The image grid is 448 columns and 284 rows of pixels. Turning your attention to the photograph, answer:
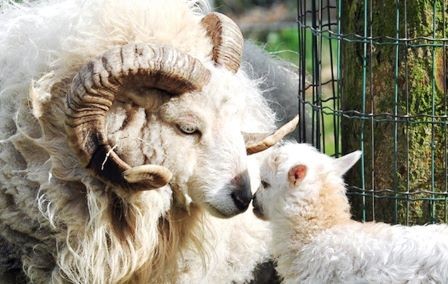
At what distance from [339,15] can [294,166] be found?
4.31 feet

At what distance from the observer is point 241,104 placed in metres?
5.89

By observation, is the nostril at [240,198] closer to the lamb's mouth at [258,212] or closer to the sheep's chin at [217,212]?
the sheep's chin at [217,212]

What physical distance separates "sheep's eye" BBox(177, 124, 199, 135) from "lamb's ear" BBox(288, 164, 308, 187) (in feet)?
1.79

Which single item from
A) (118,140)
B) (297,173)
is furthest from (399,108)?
(118,140)

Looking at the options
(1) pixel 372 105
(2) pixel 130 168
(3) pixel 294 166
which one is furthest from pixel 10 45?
(1) pixel 372 105

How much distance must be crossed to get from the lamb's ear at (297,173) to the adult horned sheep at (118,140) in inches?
10.3

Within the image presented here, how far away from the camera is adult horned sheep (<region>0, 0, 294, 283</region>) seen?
5.52 metres

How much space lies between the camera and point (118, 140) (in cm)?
560

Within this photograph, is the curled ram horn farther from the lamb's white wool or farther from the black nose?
the lamb's white wool

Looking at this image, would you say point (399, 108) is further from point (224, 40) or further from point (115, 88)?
point (115, 88)

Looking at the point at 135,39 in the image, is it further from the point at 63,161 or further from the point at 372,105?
the point at 372,105

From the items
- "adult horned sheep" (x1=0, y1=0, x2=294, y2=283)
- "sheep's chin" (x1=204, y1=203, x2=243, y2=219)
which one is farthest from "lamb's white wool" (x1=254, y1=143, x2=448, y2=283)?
"sheep's chin" (x1=204, y1=203, x2=243, y2=219)

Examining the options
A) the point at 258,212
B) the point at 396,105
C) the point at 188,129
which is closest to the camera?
the point at 188,129

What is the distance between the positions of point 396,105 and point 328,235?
1112 millimetres
